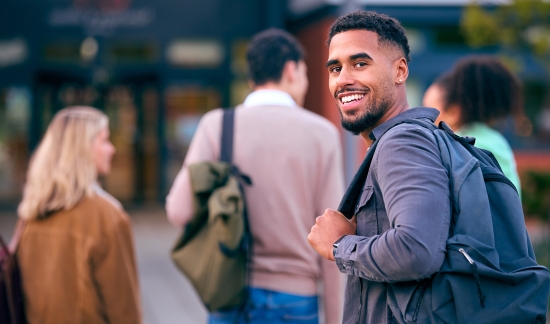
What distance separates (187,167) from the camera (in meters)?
3.06

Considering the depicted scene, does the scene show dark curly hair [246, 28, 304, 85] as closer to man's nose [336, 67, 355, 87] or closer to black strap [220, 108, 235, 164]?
black strap [220, 108, 235, 164]

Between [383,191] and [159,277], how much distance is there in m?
6.67

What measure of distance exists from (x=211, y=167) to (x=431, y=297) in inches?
61.4

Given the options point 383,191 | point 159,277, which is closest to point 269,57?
point 383,191

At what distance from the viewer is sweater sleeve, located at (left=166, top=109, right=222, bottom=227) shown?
3.06 metres

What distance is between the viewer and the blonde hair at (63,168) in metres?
3.11

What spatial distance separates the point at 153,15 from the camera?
39.4 ft

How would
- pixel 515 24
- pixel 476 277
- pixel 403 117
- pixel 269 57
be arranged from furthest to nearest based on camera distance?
1. pixel 515 24
2. pixel 269 57
3. pixel 403 117
4. pixel 476 277

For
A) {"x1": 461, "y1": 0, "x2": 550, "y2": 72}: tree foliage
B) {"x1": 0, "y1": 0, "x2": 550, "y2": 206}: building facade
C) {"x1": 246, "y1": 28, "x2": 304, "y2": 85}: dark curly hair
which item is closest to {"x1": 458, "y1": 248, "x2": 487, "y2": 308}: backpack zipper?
{"x1": 246, "y1": 28, "x2": 304, "y2": 85}: dark curly hair

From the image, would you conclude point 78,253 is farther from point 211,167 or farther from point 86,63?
point 86,63

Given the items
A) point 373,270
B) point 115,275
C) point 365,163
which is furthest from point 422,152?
point 115,275

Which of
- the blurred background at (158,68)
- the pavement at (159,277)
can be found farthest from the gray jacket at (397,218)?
the blurred background at (158,68)

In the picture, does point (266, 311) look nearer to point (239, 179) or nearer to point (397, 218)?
point (239, 179)

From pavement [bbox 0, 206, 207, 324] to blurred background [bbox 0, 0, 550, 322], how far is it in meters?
0.97
